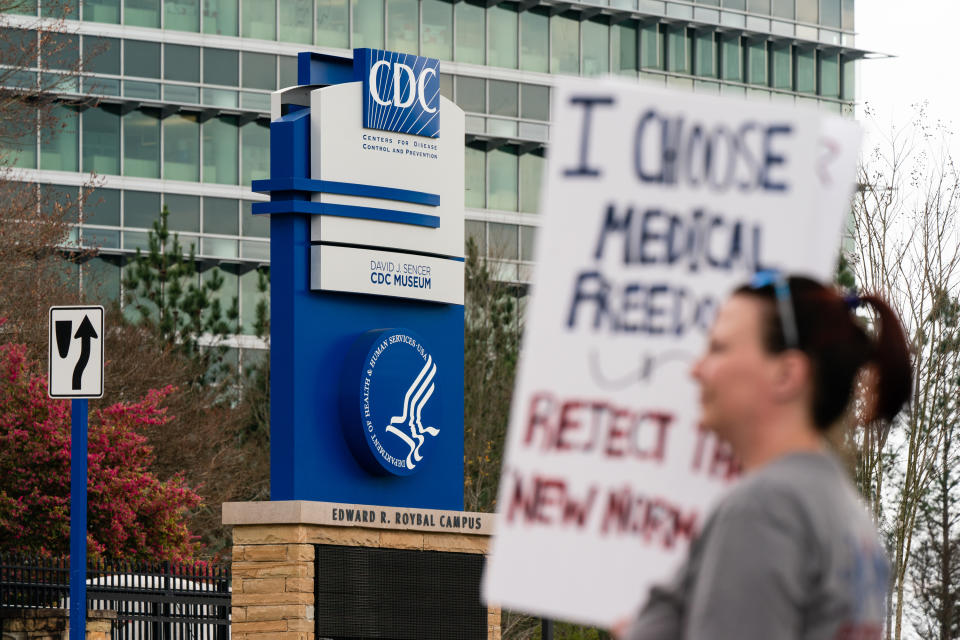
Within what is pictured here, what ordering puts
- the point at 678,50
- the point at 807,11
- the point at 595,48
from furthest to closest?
the point at 807,11, the point at 678,50, the point at 595,48

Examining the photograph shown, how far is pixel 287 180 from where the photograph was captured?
18.5m

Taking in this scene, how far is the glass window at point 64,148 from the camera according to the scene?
46719 millimetres

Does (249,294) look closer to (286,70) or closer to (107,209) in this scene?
(107,209)

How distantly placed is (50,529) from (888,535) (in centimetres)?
1258

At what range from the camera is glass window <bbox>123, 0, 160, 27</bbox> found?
156ft

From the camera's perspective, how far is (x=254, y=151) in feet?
164

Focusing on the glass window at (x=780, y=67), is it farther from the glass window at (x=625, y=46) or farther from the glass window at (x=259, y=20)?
the glass window at (x=259, y=20)

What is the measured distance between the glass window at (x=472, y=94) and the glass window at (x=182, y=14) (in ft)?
24.6

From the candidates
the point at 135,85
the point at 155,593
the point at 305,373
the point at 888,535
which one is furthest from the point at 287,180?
the point at 135,85

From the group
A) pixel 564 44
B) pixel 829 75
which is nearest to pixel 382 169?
pixel 564 44

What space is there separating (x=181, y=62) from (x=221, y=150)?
2.56 m

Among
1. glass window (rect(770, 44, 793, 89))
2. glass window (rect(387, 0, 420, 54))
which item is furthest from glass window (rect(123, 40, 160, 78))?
glass window (rect(770, 44, 793, 89))

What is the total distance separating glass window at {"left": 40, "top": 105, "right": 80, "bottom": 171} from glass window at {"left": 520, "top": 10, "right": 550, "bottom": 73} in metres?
12.9

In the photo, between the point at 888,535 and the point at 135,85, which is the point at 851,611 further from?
the point at 135,85
